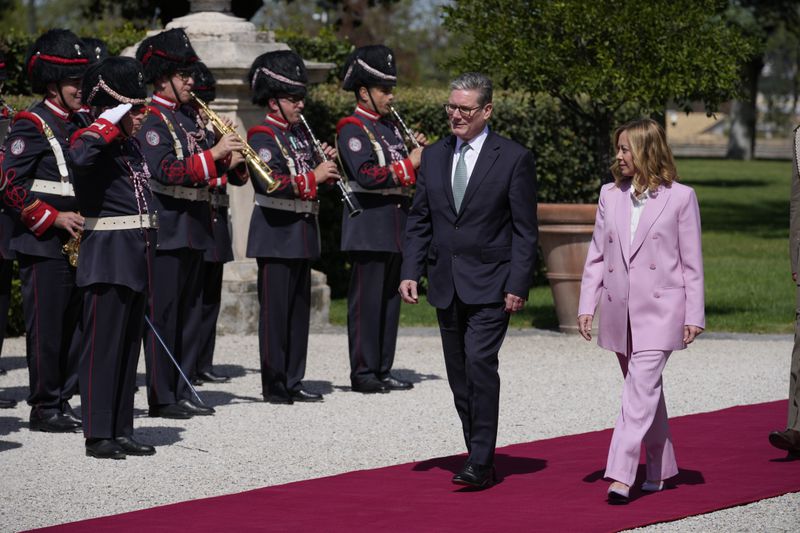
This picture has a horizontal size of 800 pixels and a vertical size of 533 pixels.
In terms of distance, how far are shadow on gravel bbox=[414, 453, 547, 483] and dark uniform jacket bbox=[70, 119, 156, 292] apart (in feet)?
5.51

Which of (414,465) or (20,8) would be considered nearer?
(414,465)

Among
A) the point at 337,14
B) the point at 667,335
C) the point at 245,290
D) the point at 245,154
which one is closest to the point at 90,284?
the point at 245,154

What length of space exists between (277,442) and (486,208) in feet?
6.66

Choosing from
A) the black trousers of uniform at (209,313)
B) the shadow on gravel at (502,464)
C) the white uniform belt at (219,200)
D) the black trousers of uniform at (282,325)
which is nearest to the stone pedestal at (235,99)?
the black trousers of uniform at (209,313)

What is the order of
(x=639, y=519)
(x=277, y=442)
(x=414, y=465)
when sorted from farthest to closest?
(x=277, y=442), (x=414, y=465), (x=639, y=519)

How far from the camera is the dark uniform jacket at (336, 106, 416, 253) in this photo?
10.2 m

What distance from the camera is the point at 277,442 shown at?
857 centimetres

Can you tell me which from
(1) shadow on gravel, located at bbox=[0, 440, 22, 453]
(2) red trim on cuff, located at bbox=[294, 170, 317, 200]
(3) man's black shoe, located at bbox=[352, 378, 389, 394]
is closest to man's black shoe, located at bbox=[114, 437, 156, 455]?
(1) shadow on gravel, located at bbox=[0, 440, 22, 453]

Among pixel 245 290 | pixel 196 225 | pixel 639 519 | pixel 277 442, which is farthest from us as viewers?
pixel 245 290

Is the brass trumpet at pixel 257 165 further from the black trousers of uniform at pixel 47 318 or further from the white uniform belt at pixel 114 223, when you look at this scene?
the white uniform belt at pixel 114 223

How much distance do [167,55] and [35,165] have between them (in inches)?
42.9

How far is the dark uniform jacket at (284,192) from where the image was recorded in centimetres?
983

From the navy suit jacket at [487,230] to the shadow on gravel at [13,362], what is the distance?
16.3 ft

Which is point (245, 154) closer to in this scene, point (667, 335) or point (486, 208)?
point (486, 208)
